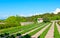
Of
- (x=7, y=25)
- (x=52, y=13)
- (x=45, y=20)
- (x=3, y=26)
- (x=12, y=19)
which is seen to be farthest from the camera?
(x=52, y=13)

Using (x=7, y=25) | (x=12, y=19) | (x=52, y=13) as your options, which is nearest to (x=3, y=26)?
(x=7, y=25)

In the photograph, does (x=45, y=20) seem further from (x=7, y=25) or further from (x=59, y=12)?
(x=59, y=12)

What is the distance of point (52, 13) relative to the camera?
13638 cm

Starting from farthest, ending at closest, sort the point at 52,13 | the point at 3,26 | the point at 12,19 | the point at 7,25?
the point at 52,13, the point at 12,19, the point at 7,25, the point at 3,26

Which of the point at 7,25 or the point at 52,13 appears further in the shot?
the point at 52,13

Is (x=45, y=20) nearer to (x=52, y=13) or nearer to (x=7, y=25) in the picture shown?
(x=7, y=25)

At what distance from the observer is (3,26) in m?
35.8

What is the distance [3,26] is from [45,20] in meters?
41.6

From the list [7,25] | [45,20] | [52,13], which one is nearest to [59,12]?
[52,13]

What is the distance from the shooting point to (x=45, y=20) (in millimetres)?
75875

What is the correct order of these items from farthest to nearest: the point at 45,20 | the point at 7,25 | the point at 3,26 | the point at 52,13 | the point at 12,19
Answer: the point at 52,13 < the point at 45,20 < the point at 12,19 < the point at 7,25 < the point at 3,26

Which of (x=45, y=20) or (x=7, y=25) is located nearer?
(x=7, y=25)

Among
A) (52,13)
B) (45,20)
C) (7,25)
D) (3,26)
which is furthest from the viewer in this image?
(52,13)

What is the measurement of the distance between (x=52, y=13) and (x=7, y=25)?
330 feet
